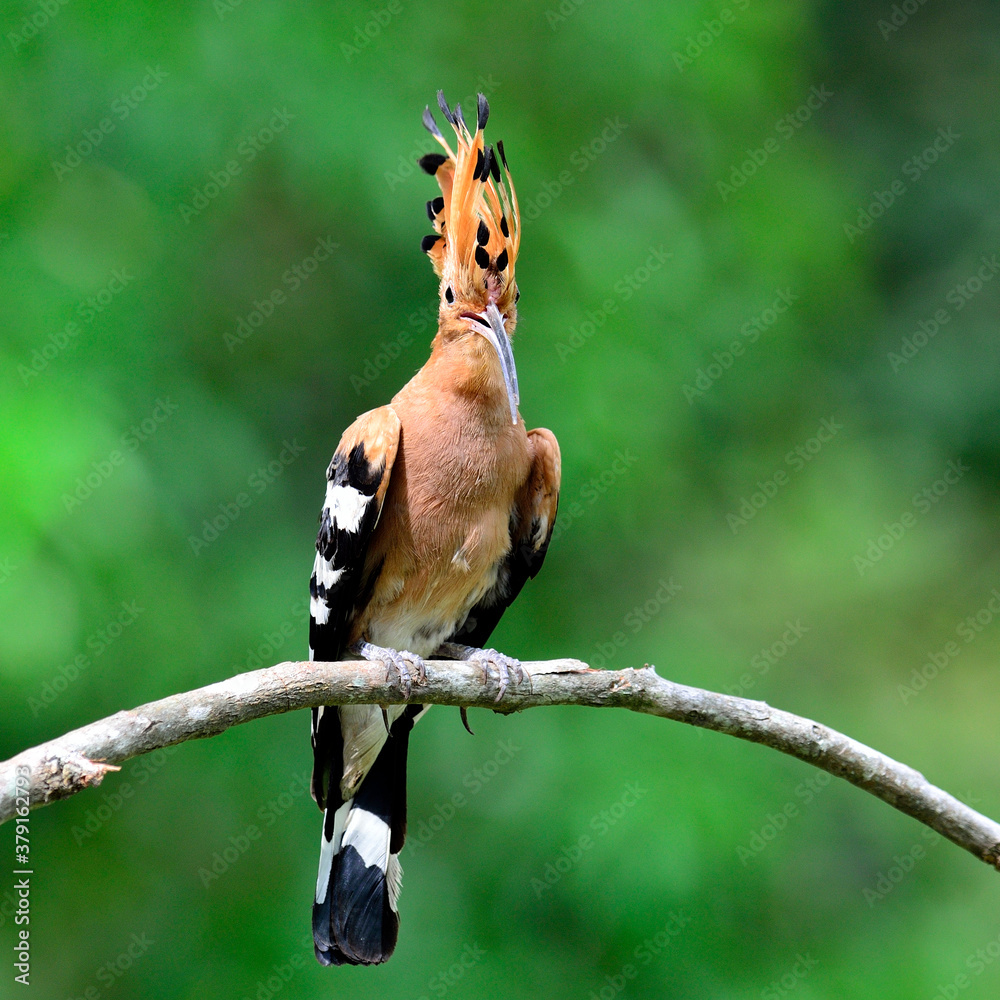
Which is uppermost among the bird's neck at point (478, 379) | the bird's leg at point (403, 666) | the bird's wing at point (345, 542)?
the bird's neck at point (478, 379)

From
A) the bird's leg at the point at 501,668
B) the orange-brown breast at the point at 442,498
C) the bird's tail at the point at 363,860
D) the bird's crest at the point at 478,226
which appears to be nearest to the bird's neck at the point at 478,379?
the orange-brown breast at the point at 442,498

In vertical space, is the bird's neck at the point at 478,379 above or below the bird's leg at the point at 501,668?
above

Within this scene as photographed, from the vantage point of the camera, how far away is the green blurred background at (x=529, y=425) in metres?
4.24

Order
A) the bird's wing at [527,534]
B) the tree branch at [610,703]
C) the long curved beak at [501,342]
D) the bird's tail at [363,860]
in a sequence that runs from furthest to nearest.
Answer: the bird's wing at [527,534]
the bird's tail at [363,860]
the long curved beak at [501,342]
the tree branch at [610,703]

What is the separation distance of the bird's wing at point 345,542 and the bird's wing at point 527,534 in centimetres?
44

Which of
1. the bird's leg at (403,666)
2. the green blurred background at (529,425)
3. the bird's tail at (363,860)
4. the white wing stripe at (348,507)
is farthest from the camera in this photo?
the green blurred background at (529,425)

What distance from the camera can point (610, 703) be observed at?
264 cm

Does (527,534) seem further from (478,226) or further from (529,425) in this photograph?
(529,425)

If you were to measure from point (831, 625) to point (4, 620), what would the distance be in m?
4.20

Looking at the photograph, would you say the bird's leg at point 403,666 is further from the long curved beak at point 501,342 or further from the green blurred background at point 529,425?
the green blurred background at point 529,425

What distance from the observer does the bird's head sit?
3.18 metres

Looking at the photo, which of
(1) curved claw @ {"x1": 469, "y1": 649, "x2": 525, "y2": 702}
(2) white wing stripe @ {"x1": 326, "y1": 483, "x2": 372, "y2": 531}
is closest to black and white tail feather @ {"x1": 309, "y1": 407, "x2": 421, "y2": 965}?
(2) white wing stripe @ {"x1": 326, "y1": 483, "x2": 372, "y2": 531}

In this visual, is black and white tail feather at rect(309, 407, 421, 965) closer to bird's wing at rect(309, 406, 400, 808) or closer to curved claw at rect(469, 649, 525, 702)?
bird's wing at rect(309, 406, 400, 808)

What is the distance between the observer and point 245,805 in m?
4.65
